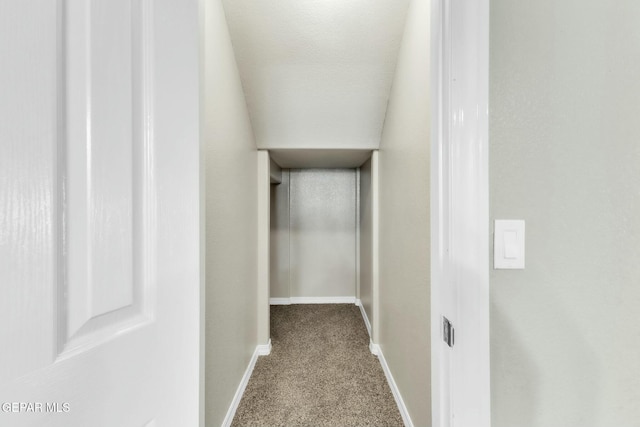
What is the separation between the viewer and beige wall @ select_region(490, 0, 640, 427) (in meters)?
0.64

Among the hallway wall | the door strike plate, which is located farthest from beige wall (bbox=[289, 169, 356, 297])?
the door strike plate

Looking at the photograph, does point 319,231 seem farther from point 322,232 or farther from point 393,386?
point 393,386

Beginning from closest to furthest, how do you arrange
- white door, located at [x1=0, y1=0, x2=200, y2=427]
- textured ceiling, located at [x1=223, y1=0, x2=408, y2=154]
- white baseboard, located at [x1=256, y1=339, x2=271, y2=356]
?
white door, located at [x1=0, y1=0, x2=200, y2=427] < textured ceiling, located at [x1=223, y1=0, x2=408, y2=154] < white baseboard, located at [x1=256, y1=339, x2=271, y2=356]

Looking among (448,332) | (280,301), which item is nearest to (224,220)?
(448,332)

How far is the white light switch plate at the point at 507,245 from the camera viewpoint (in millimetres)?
638

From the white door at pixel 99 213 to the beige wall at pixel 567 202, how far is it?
0.69 metres

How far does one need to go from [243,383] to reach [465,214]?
2.01 m

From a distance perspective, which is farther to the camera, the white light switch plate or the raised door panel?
the white light switch plate

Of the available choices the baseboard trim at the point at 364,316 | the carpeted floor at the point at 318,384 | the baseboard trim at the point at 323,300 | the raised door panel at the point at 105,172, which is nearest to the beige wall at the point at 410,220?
the carpeted floor at the point at 318,384

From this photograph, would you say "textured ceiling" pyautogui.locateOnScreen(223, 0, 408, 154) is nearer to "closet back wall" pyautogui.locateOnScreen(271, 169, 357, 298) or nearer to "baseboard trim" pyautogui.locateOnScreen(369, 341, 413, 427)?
"closet back wall" pyautogui.locateOnScreen(271, 169, 357, 298)

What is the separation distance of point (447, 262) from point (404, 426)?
152cm

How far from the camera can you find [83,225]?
A: 418 millimetres

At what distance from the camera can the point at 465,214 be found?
2.08 ft

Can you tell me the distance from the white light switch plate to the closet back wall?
3.37 metres
